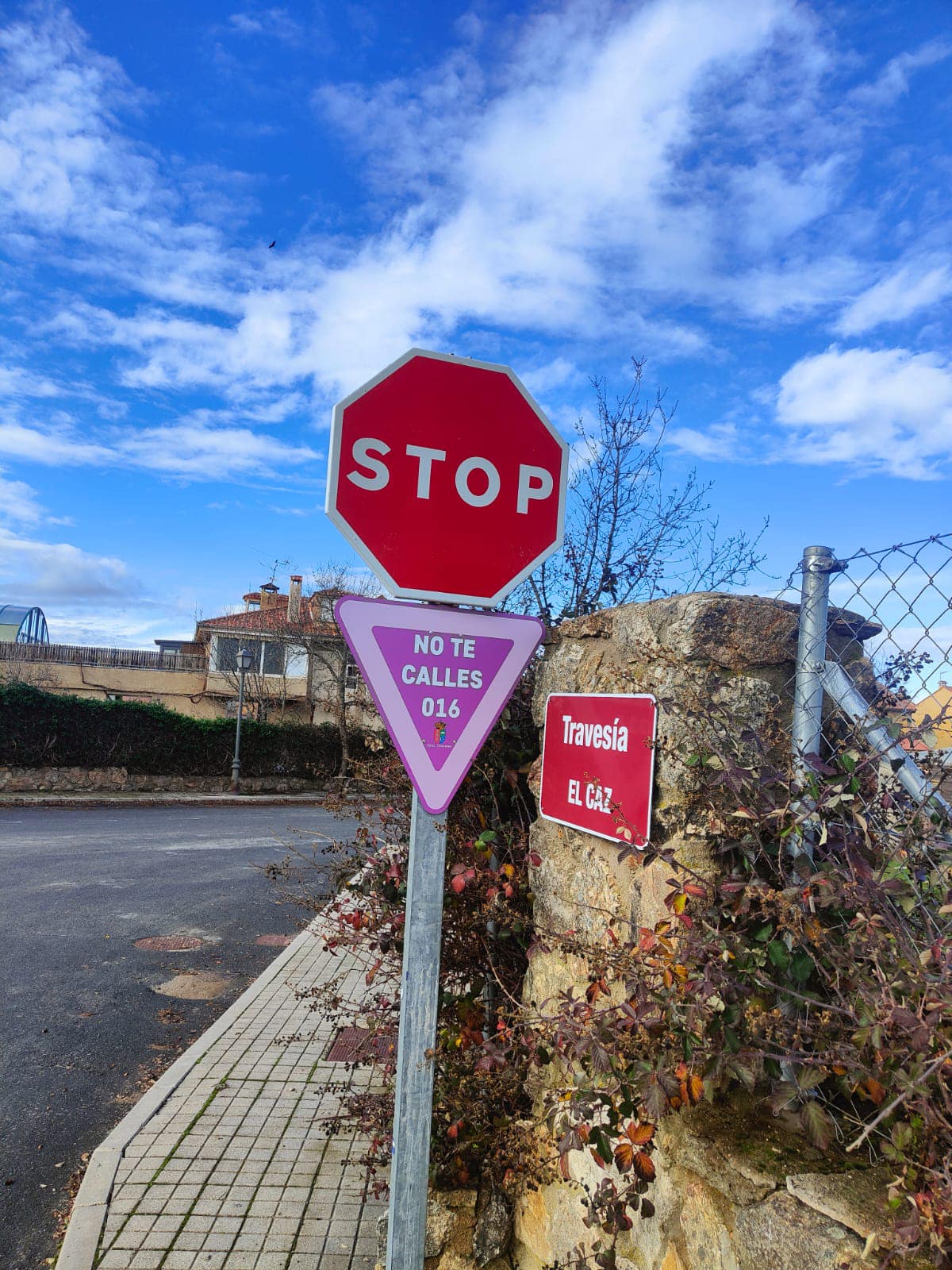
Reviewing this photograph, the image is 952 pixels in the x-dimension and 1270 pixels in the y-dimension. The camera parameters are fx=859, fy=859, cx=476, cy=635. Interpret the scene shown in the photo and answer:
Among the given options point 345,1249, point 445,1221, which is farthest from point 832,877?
point 345,1249

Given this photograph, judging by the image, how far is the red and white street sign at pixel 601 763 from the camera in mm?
2115

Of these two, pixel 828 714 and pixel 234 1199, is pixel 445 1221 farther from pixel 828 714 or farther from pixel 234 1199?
pixel 828 714

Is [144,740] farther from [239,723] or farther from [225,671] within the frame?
[225,671]

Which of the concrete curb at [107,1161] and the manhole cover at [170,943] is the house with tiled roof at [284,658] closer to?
the manhole cover at [170,943]

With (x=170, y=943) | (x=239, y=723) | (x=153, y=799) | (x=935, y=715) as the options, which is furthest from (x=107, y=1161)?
(x=239, y=723)

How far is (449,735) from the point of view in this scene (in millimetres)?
2059

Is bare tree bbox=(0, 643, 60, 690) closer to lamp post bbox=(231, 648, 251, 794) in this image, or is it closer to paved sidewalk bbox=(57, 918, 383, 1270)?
lamp post bbox=(231, 648, 251, 794)

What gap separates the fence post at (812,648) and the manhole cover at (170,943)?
727 centimetres

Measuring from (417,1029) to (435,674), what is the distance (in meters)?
0.84

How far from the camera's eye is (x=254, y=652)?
105 ft

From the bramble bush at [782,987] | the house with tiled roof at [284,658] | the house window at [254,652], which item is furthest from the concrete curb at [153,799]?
the bramble bush at [782,987]

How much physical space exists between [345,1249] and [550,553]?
9.12 feet

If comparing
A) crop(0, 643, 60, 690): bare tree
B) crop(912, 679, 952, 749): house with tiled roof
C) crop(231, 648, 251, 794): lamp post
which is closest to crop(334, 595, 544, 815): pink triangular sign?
crop(912, 679, 952, 749): house with tiled roof

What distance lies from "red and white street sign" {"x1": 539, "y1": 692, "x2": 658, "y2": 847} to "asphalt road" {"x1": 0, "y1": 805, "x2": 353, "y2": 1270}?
107 cm
